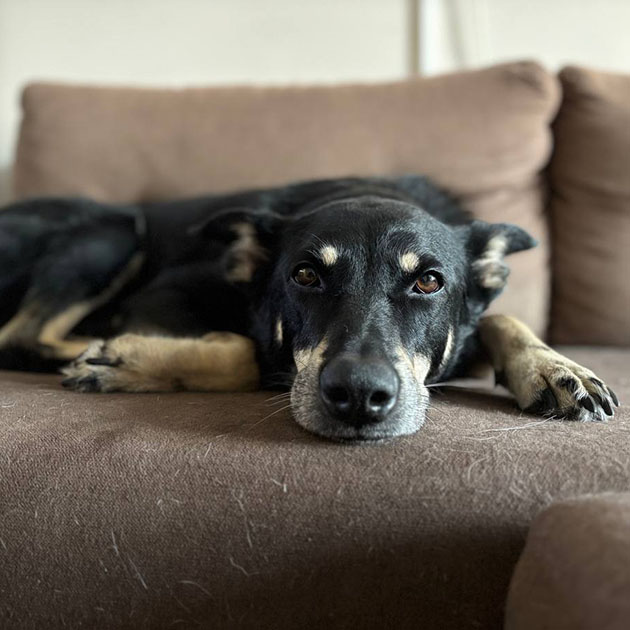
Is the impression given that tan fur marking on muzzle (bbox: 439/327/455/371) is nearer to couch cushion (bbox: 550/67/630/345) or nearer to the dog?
the dog

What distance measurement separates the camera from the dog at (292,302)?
4.23ft

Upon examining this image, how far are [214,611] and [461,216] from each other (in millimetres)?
1616

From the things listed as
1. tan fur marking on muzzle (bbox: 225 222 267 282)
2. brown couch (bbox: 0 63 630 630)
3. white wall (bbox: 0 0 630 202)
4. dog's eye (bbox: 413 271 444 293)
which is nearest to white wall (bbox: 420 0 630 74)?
white wall (bbox: 0 0 630 202)

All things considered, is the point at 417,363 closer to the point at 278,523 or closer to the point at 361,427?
the point at 361,427

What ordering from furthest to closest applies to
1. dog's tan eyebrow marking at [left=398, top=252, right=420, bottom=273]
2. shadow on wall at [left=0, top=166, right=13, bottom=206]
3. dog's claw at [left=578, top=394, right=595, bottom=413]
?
shadow on wall at [left=0, top=166, right=13, bottom=206] < dog's tan eyebrow marking at [left=398, top=252, right=420, bottom=273] < dog's claw at [left=578, top=394, right=595, bottom=413]

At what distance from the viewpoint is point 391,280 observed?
1431 millimetres

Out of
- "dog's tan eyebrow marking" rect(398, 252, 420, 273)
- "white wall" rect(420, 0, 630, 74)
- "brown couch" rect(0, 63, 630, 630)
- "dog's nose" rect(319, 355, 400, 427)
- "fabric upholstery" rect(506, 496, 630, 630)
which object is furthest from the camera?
"white wall" rect(420, 0, 630, 74)

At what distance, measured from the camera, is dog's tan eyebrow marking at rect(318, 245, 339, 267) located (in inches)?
57.3

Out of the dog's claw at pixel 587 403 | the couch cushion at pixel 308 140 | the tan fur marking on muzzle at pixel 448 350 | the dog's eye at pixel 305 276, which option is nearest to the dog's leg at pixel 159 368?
the dog's eye at pixel 305 276

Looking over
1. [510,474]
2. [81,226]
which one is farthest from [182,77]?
[510,474]

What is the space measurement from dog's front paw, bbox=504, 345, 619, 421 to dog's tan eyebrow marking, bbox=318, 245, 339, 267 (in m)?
0.49

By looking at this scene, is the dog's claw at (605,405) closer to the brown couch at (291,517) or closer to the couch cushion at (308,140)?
the brown couch at (291,517)

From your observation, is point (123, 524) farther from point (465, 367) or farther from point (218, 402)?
point (465, 367)

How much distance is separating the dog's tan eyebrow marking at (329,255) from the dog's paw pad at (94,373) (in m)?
0.56
